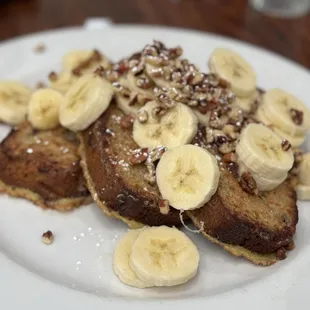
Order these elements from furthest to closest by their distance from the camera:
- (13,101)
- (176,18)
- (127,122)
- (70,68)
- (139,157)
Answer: (176,18) < (70,68) < (13,101) < (127,122) < (139,157)

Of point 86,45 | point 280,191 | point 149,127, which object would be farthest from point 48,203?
point 86,45

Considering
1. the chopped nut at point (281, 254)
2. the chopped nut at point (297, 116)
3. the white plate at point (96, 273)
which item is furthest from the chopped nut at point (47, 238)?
the chopped nut at point (297, 116)

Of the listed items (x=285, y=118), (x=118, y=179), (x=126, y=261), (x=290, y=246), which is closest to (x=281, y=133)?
(x=285, y=118)

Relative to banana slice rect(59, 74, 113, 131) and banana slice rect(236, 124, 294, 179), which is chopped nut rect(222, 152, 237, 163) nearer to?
banana slice rect(236, 124, 294, 179)

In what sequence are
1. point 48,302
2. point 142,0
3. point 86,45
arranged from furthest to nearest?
1. point 142,0
2. point 86,45
3. point 48,302

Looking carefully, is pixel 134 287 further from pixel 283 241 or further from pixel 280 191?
pixel 280 191

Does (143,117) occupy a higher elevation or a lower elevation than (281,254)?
higher

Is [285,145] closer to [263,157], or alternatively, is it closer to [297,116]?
[263,157]
